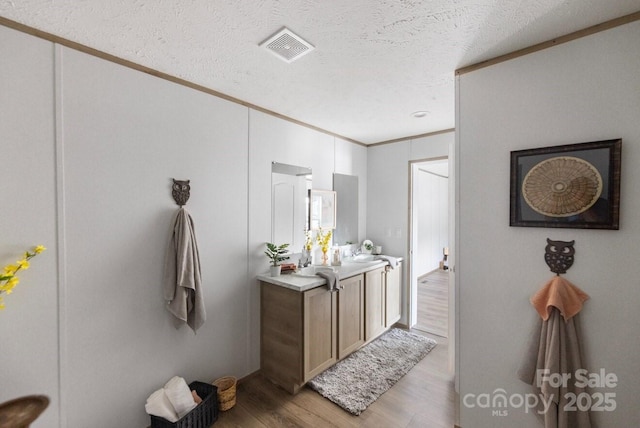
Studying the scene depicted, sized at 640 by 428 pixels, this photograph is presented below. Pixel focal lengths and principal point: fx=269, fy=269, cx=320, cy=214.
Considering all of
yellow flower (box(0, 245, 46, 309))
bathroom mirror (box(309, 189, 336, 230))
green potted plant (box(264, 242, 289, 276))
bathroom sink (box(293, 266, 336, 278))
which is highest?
bathroom mirror (box(309, 189, 336, 230))

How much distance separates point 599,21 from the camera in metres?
1.37

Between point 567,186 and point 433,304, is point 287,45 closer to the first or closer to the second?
point 567,186

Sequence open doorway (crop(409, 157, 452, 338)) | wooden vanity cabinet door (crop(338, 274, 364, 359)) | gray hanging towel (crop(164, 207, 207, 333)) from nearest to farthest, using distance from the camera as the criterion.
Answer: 1. gray hanging towel (crop(164, 207, 207, 333))
2. wooden vanity cabinet door (crop(338, 274, 364, 359))
3. open doorway (crop(409, 157, 452, 338))

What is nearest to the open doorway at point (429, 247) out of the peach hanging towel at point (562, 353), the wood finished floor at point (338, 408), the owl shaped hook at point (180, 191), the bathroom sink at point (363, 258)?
the bathroom sink at point (363, 258)

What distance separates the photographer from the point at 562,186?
1479 mm

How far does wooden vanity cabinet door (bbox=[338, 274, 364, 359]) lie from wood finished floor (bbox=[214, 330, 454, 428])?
560 millimetres

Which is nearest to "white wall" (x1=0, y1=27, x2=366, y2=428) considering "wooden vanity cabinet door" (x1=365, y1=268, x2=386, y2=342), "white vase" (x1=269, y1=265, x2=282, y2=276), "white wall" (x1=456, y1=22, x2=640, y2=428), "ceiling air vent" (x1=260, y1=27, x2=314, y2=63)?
"white vase" (x1=269, y1=265, x2=282, y2=276)

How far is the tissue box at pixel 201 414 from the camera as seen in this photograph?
68.9 inches

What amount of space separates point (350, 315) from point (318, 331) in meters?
0.50

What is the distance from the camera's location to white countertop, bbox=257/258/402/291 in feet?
7.55

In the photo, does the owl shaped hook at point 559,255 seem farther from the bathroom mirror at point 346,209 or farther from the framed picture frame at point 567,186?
the bathroom mirror at point 346,209

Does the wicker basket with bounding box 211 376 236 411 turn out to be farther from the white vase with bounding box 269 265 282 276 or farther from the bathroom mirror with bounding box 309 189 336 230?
the bathroom mirror with bounding box 309 189 336 230

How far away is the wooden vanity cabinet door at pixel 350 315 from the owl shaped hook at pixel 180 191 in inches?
63.3

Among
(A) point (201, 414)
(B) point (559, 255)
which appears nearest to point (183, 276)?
(A) point (201, 414)
